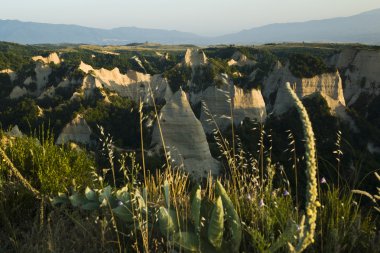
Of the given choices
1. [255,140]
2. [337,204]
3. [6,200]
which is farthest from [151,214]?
[255,140]

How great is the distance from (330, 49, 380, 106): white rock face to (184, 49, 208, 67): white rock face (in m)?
24.5

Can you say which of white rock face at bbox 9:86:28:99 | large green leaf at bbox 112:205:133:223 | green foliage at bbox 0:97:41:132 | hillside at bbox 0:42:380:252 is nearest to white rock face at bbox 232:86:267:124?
hillside at bbox 0:42:380:252

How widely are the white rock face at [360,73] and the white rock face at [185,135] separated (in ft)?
93.0

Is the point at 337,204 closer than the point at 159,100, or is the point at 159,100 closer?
the point at 337,204

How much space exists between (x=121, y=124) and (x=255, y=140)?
25874 millimetres

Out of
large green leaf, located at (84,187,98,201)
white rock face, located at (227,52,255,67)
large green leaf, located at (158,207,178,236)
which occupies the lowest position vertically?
white rock face, located at (227,52,255,67)

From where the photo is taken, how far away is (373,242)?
287 cm

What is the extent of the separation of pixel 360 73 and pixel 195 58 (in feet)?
101

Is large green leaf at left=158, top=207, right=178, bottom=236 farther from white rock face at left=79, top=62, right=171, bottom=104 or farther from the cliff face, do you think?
the cliff face

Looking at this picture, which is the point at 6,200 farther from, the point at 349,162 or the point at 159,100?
the point at 159,100

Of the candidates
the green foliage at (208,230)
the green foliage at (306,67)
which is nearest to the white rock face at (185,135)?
the green foliage at (306,67)

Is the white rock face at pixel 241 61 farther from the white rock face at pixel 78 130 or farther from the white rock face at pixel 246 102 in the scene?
the white rock face at pixel 78 130

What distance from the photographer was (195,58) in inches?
3204

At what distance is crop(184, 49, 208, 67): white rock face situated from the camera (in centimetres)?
7981
